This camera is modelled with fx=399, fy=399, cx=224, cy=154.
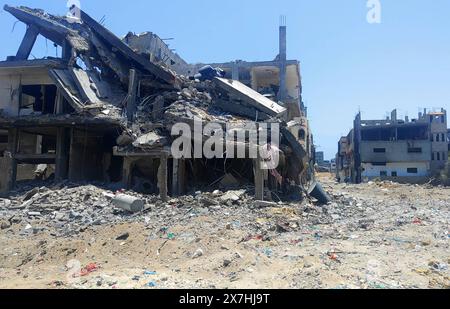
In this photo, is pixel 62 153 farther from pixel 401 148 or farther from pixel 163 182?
pixel 401 148

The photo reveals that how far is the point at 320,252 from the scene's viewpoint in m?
7.28

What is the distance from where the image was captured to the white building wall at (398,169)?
38.9 m

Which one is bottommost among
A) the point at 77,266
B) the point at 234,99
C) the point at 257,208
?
the point at 77,266

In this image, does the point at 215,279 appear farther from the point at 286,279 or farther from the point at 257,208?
the point at 257,208

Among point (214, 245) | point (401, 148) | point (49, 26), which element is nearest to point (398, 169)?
point (401, 148)

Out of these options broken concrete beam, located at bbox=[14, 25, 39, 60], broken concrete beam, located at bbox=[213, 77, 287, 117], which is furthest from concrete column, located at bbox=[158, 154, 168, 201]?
broken concrete beam, located at bbox=[14, 25, 39, 60]

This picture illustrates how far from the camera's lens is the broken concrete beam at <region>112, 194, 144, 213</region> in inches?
418

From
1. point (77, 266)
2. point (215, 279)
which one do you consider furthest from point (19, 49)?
point (215, 279)

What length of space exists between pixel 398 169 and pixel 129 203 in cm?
3494

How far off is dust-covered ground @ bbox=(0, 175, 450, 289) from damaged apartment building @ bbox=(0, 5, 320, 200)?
2.01 metres

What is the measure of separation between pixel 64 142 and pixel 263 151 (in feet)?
28.8

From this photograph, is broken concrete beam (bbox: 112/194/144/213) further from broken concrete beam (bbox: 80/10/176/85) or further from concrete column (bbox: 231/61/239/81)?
concrete column (bbox: 231/61/239/81)

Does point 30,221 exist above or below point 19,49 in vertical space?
below

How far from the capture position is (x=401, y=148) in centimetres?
3903
